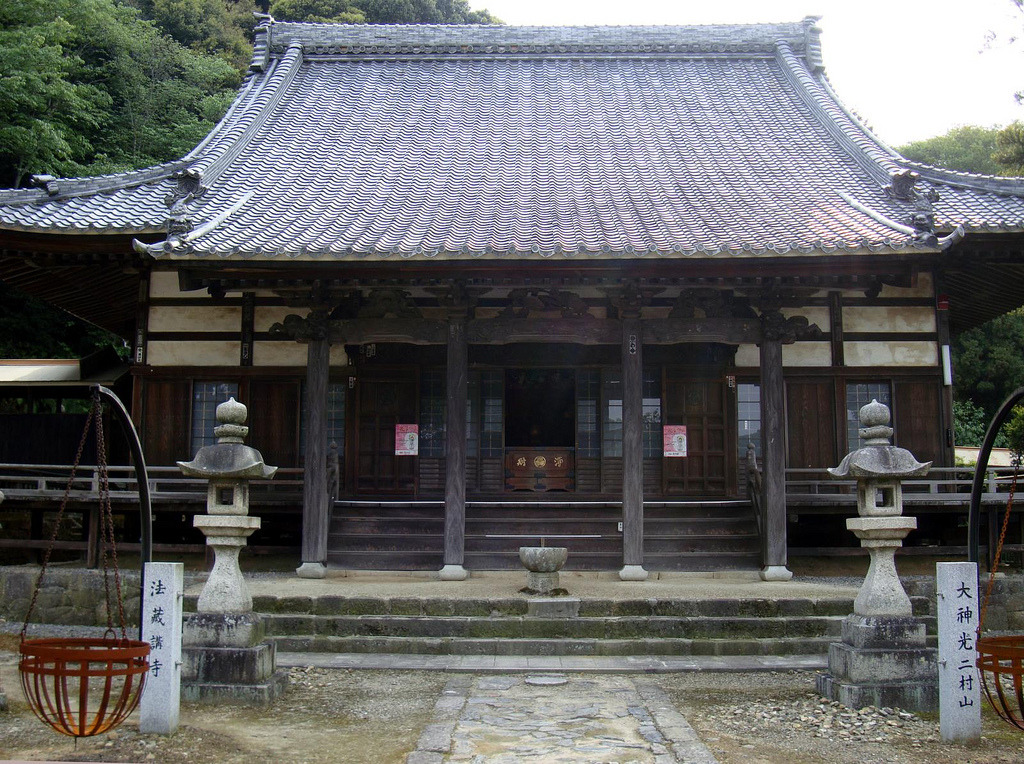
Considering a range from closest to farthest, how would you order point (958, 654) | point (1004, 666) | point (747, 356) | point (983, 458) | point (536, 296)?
point (1004, 666) < point (958, 654) < point (983, 458) < point (536, 296) < point (747, 356)

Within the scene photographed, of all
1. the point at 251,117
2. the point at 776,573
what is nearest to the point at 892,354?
the point at 776,573

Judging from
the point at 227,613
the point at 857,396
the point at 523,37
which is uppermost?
the point at 523,37

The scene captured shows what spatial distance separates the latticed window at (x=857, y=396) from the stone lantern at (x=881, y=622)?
240 inches

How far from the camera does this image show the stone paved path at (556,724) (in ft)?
18.3

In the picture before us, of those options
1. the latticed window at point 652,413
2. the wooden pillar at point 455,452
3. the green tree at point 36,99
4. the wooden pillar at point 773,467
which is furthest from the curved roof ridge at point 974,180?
the green tree at point 36,99

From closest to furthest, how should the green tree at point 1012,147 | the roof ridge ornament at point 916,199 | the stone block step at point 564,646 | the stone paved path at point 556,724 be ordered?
the stone paved path at point 556,724
the stone block step at point 564,646
the roof ridge ornament at point 916,199
the green tree at point 1012,147

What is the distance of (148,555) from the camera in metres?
6.73

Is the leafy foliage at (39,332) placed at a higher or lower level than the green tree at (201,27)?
lower

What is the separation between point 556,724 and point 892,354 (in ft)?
30.6

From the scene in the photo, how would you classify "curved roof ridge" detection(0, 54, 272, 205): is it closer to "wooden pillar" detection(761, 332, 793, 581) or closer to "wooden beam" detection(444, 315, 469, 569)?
"wooden beam" detection(444, 315, 469, 569)

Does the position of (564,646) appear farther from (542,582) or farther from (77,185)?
(77,185)

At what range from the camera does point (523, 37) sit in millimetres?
19359

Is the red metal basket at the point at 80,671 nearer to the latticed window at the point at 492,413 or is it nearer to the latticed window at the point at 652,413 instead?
the latticed window at the point at 492,413

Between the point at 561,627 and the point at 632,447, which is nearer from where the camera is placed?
the point at 561,627
